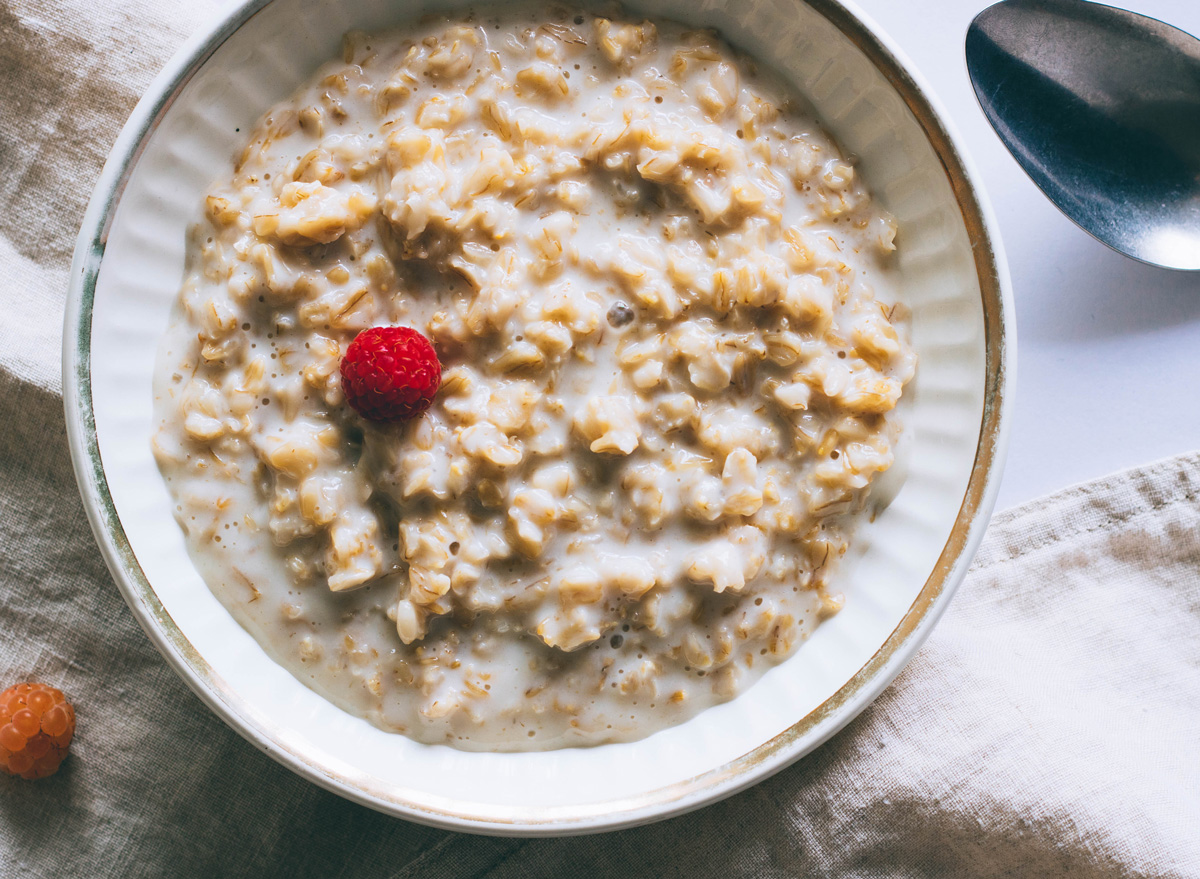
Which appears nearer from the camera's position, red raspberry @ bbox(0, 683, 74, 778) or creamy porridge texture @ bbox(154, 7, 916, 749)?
creamy porridge texture @ bbox(154, 7, 916, 749)

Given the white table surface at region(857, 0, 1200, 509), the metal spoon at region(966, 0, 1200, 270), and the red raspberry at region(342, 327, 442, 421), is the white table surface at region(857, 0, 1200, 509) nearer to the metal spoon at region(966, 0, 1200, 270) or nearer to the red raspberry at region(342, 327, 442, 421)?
the metal spoon at region(966, 0, 1200, 270)

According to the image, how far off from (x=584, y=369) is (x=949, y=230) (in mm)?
497

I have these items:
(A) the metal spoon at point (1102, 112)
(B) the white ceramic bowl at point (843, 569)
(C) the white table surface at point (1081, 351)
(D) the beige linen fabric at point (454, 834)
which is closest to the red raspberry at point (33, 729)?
(D) the beige linen fabric at point (454, 834)

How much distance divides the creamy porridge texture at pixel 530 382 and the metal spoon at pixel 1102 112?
15.0 inches

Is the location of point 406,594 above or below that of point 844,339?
below

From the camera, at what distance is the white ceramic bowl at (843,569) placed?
1.09 meters

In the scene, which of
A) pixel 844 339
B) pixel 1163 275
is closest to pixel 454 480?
pixel 844 339

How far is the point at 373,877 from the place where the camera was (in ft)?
4.42

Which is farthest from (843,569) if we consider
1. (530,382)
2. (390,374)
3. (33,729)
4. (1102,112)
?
(33,729)

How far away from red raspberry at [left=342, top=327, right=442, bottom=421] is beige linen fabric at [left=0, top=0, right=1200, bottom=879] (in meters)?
0.61

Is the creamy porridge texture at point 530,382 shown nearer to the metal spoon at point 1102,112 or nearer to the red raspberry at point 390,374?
the red raspberry at point 390,374

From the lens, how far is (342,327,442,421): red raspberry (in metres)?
1.01

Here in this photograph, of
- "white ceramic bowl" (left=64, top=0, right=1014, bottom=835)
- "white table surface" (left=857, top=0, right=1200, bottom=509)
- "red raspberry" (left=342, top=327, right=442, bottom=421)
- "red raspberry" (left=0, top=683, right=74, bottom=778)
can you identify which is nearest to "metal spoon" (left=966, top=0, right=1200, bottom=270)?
"white table surface" (left=857, top=0, right=1200, bottom=509)

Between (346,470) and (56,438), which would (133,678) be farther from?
(346,470)
